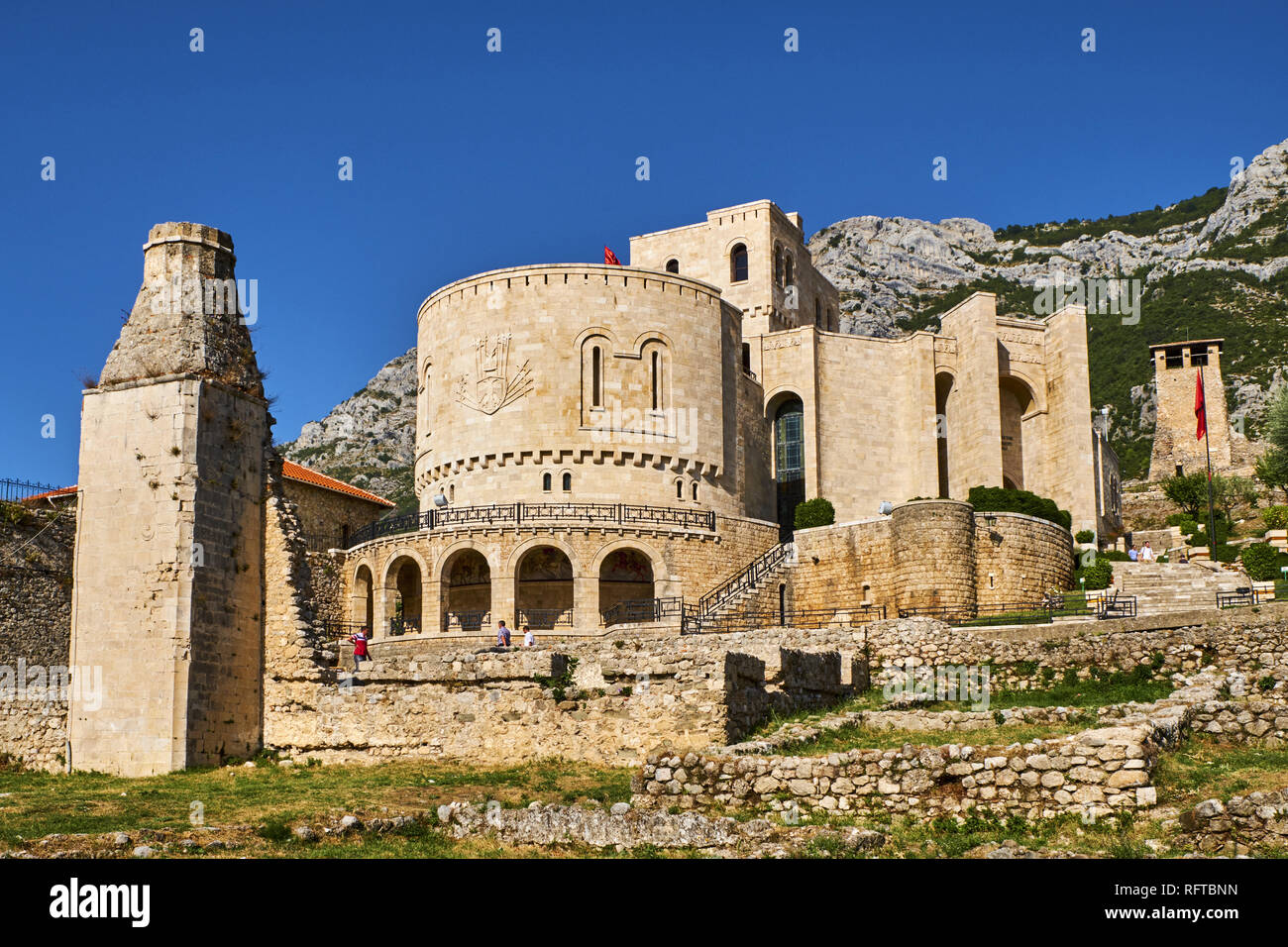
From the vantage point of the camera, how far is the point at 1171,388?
286ft

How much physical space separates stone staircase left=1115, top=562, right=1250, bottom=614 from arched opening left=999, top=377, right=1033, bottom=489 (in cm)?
1292

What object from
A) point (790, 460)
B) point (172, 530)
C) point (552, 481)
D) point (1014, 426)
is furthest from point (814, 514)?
point (172, 530)

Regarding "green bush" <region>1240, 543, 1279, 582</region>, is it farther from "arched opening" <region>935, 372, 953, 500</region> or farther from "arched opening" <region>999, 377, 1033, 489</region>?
"arched opening" <region>935, 372, 953, 500</region>

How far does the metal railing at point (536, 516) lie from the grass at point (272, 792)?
2317 cm

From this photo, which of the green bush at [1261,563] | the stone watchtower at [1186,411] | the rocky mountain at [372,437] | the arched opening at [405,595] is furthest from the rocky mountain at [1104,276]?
the green bush at [1261,563]

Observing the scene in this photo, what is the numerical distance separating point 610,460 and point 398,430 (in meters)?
67.5

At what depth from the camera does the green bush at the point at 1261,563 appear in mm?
40719

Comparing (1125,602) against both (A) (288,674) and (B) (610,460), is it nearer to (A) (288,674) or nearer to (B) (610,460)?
(B) (610,460)

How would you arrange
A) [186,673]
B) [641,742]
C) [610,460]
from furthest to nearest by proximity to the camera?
[610,460], [186,673], [641,742]

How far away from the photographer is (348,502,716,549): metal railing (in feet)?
146

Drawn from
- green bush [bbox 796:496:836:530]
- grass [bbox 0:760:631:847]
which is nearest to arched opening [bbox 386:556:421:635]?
green bush [bbox 796:496:836:530]

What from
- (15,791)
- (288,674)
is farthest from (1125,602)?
(15,791)

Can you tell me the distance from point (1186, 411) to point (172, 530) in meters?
77.8

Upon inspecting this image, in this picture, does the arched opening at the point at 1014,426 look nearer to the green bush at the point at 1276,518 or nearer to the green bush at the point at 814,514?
the green bush at the point at 1276,518
